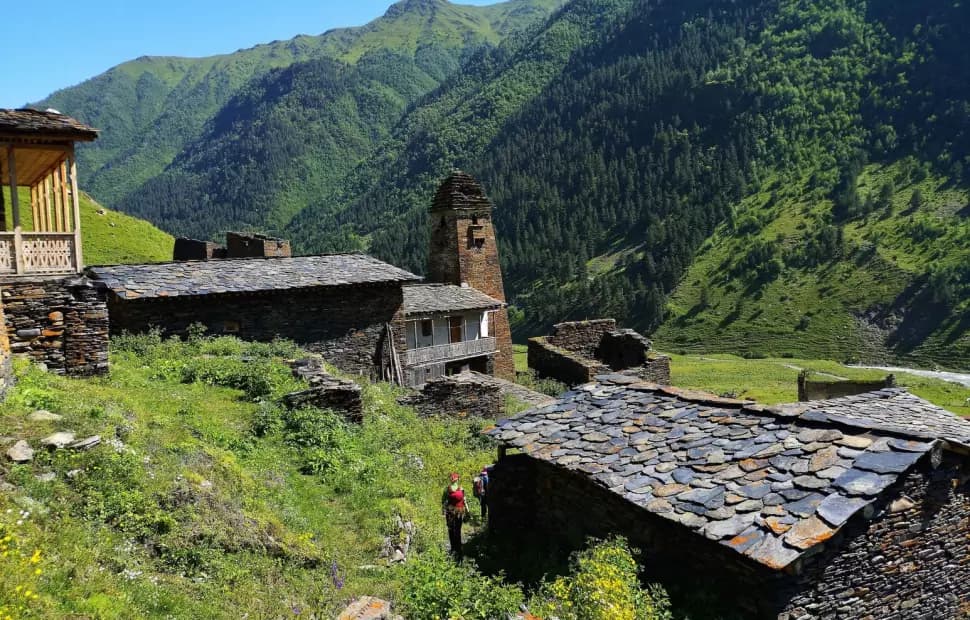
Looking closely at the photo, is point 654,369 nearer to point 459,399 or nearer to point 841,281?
point 459,399

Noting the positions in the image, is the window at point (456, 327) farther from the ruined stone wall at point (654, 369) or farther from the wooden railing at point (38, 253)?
the wooden railing at point (38, 253)

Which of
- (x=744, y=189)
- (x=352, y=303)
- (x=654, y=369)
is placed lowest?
(x=654, y=369)

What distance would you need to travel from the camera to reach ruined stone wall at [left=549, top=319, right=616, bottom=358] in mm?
30891

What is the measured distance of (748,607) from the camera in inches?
271

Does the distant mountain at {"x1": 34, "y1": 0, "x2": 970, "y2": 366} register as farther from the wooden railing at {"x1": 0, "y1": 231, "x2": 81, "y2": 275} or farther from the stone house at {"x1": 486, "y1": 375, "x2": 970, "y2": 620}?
the wooden railing at {"x1": 0, "y1": 231, "x2": 81, "y2": 275}

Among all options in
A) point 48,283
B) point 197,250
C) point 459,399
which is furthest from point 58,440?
point 197,250

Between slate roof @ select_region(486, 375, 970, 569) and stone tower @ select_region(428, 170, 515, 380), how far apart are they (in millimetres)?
22365

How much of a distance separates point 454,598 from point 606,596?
1400mm

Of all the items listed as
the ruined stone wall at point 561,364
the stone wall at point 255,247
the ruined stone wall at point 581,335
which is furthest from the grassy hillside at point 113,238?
the ruined stone wall at point 581,335

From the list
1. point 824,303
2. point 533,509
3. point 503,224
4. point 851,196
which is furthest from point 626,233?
point 533,509

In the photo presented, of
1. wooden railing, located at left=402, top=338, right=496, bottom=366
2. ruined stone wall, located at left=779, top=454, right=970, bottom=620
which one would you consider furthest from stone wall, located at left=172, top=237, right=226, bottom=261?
ruined stone wall, located at left=779, top=454, right=970, bottom=620

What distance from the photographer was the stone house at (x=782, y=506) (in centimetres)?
671

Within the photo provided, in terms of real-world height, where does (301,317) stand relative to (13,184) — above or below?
below

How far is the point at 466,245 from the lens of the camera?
33594 mm
